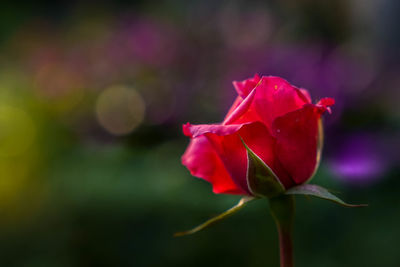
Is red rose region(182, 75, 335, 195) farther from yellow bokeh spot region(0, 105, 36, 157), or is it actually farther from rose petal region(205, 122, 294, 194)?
yellow bokeh spot region(0, 105, 36, 157)

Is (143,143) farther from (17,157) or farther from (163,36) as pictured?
(163,36)

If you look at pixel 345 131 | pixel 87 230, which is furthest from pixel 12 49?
Answer: pixel 345 131

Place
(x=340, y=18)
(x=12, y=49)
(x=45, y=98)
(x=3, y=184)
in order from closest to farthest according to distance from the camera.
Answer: (x=3, y=184) → (x=45, y=98) → (x=340, y=18) → (x=12, y=49)

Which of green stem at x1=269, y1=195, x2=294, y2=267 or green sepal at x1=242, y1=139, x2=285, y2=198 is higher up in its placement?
green sepal at x1=242, y1=139, x2=285, y2=198

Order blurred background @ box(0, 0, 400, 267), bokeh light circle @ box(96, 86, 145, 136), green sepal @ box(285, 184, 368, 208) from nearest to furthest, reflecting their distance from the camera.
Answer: green sepal @ box(285, 184, 368, 208), blurred background @ box(0, 0, 400, 267), bokeh light circle @ box(96, 86, 145, 136)

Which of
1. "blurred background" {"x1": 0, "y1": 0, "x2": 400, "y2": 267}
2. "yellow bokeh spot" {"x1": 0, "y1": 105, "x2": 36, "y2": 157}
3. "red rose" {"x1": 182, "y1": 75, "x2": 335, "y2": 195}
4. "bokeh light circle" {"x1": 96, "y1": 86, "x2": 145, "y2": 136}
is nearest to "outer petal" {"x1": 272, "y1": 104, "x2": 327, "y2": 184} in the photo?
"red rose" {"x1": 182, "y1": 75, "x2": 335, "y2": 195}

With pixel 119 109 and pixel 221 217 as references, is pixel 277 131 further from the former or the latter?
pixel 119 109

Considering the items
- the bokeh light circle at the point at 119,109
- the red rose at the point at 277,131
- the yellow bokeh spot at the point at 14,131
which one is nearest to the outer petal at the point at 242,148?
the red rose at the point at 277,131
